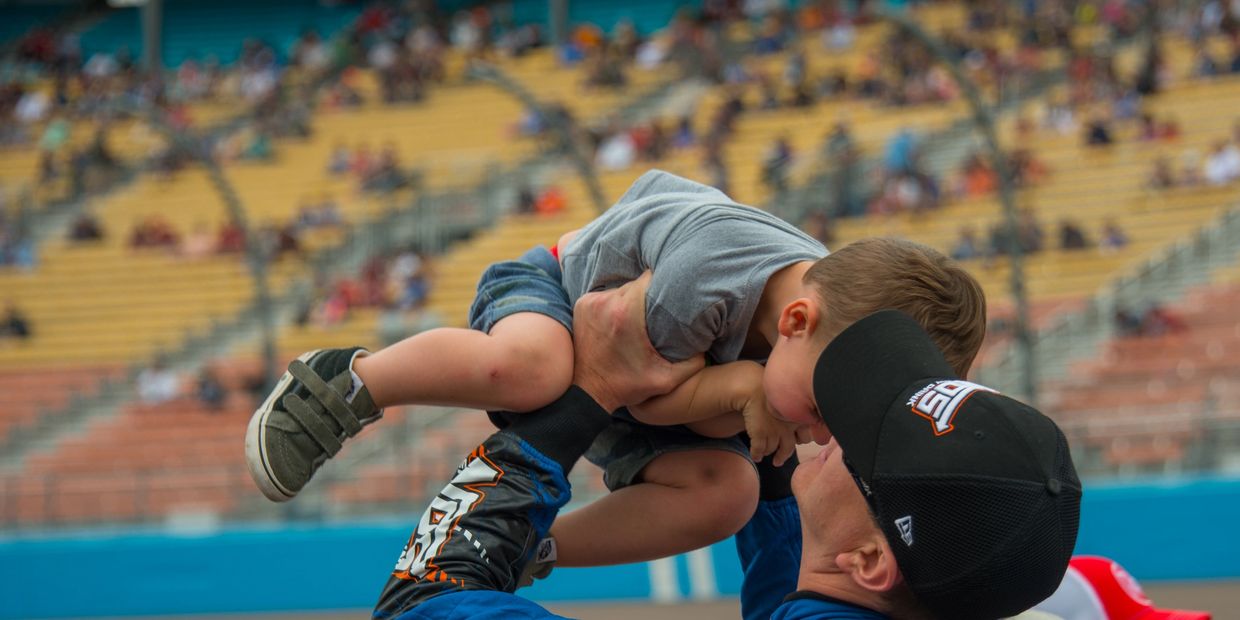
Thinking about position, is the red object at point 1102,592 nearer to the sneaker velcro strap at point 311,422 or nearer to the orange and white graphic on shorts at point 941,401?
the orange and white graphic on shorts at point 941,401

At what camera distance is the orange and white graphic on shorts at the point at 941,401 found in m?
1.83

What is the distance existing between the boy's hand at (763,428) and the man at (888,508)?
1.46ft

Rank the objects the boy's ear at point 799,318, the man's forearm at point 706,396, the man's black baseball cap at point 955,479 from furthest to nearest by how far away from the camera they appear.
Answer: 1. the man's forearm at point 706,396
2. the boy's ear at point 799,318
3. the man's black baseball cap at point 955,479

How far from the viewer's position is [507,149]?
23453 millimetres

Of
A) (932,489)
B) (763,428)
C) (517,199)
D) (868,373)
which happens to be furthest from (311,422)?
(517,199)

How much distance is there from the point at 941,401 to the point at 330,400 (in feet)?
4.59

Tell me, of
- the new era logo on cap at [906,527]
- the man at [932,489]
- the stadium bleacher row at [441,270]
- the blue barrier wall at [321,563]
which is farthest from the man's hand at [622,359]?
the stadium bleacher row at [441,270]

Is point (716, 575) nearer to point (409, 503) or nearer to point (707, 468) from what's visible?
point (409, 503)

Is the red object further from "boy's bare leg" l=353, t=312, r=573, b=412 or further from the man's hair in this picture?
"boy's bare leg" l=353, t=312, r=573, b=412

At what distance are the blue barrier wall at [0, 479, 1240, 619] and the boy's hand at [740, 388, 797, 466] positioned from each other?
7335 mm

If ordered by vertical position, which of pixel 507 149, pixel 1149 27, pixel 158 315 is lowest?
pixel 158 315

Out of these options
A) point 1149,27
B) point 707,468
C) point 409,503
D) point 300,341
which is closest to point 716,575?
point 409,503

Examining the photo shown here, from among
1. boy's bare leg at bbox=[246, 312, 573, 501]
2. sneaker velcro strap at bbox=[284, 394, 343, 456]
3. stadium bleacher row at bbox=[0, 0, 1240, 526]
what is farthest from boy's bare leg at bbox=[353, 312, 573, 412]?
stadium bleacher row at bbox=[0, 0, 1240, 526]

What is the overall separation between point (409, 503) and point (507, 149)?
41.5 feet
